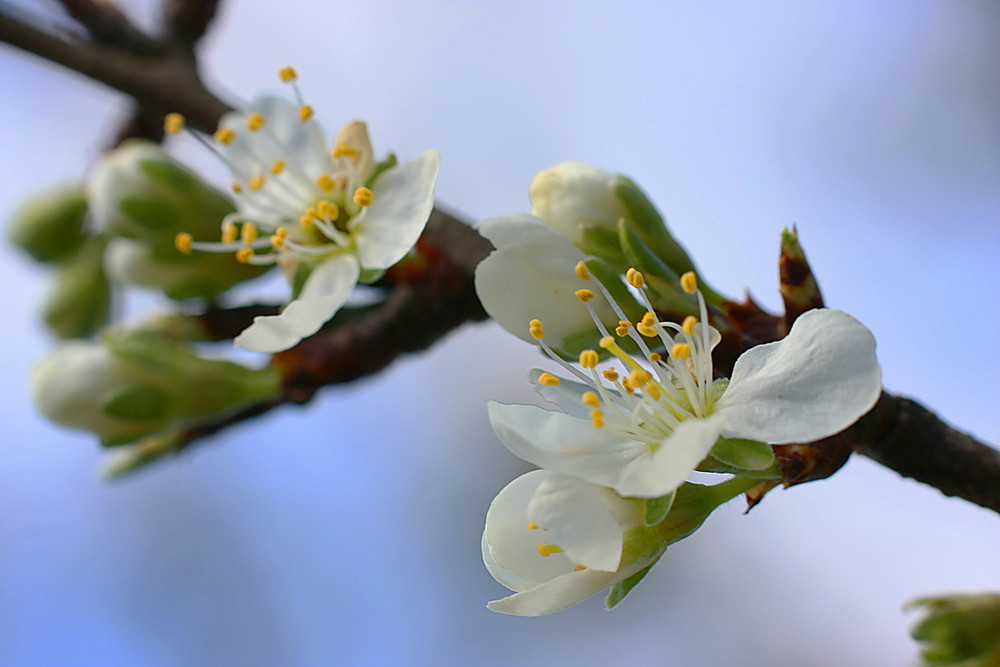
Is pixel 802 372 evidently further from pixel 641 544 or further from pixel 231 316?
pixel 231 316

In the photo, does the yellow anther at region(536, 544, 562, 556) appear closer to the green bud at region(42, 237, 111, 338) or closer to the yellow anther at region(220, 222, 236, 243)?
the yellow anther at region(220, 222, 236, 243)

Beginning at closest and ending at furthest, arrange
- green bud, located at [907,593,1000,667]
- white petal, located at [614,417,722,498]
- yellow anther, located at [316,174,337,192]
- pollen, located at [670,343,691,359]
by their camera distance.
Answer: white petal, located at [614,417,722,498], pollen, located at [670,343,691,359], green bud, located at [907,593,1000,667], yellow anther, located at [316,174,337,192]

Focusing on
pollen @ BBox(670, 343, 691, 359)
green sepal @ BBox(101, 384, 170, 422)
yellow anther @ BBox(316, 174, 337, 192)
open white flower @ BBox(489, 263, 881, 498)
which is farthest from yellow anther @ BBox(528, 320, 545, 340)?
green sepal @ BBox(101, 384, 170, 422)

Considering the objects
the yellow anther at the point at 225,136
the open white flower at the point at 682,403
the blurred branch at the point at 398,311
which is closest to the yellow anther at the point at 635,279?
the open white flower at the point at 682,403

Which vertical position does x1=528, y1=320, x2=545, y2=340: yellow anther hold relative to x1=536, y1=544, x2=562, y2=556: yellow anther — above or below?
above

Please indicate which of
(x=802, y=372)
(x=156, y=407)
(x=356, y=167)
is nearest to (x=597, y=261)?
(x=802, y=372)

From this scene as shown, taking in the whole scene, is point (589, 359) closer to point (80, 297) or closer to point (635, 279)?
point (635, 279)
